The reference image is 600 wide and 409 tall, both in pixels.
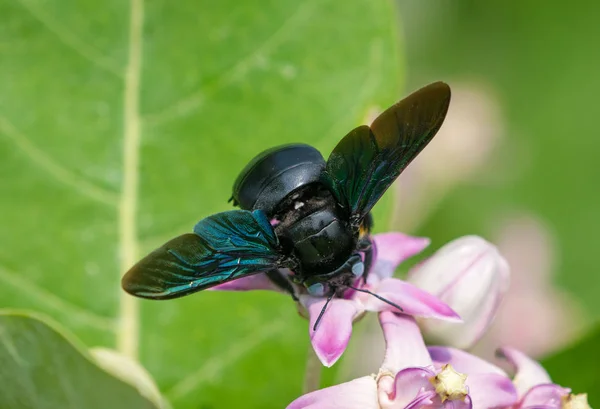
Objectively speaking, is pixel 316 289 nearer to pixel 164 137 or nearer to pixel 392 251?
pixel 392 251

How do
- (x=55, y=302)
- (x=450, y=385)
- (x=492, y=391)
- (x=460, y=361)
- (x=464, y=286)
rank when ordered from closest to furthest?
1. (x=450, y=385)
2. (x=492, y=391)
3. (x=460, y=361)
4. (x=464, y=286)
5. (x=55, y=302)

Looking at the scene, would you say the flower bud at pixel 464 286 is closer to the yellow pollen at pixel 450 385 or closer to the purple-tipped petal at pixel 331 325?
the purple-tipped petal at pixel 331 325

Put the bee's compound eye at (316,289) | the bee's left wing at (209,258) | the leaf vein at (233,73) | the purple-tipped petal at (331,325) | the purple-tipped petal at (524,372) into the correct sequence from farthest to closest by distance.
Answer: the leaf vein at (233,73) → the purple-tipped petal at (524,372) → the bee's compound eye at (316,289) → the purple-tipped petal at (331,325) → the bee's left wing at (209,258)

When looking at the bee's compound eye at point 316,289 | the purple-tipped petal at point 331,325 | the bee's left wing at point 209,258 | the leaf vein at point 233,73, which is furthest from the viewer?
the leaf vein at point 233,73

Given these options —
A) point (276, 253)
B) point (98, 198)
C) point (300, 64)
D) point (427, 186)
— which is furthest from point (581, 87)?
point (276, 253)

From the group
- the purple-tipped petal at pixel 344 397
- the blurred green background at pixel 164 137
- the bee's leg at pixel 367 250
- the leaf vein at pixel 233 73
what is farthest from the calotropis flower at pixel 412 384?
the leaf vein at pixel 233 73

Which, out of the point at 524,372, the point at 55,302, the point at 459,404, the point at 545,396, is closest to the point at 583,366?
the point at 524,372

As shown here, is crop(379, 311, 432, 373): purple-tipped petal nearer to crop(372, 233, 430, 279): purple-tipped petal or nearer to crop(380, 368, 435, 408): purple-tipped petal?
crop(380, 368, 435, 408): purple-tipped petal
